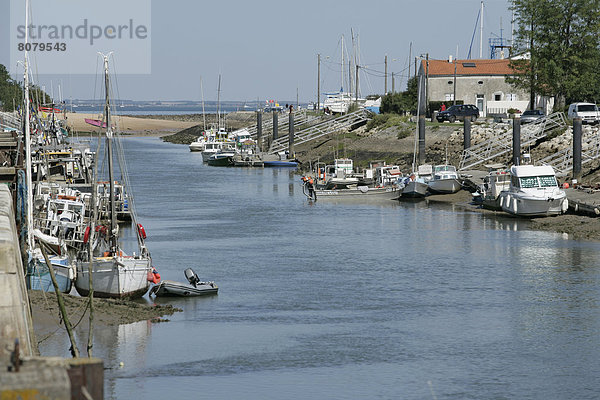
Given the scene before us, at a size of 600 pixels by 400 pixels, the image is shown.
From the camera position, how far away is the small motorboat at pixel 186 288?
30.0 meters

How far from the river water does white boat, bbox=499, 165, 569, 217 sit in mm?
1633

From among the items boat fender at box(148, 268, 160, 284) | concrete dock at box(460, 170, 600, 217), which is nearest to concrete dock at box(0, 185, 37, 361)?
boat fender at box(148, 268, 160, 284)

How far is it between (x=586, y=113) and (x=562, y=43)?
1253 centimetres

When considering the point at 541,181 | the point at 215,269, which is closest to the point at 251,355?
the point at 215,269

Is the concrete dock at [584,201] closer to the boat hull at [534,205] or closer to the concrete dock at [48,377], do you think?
the boat hull at [534,205]

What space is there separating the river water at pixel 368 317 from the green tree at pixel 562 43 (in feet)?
96.5

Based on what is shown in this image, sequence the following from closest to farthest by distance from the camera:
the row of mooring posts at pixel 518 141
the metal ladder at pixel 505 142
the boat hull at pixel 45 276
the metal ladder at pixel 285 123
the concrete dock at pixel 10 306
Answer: the concrete dock at pixel 10 306 → the boat hull at pixel 45 276 → the row of mooring posts at pixel 518 141 → the metal ladder at pixel 505 142 → the metal ladder at pixel 285 123

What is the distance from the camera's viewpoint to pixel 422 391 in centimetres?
2117

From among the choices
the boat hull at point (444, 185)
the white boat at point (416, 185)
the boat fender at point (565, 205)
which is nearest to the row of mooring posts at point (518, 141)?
the boat hull at point (444, 185)

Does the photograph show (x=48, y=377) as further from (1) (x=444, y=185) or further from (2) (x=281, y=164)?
(2) (x=281, y=164)

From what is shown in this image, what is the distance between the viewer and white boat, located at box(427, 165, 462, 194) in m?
61.5

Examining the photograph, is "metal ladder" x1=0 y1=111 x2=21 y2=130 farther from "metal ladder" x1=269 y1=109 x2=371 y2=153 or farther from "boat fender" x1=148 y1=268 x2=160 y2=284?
"boat fender" x1=148 y1=268 x2=160 y2=284

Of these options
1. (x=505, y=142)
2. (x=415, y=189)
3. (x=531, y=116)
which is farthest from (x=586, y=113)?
(x=415, y=189)

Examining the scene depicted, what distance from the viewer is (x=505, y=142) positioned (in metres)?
68.9
